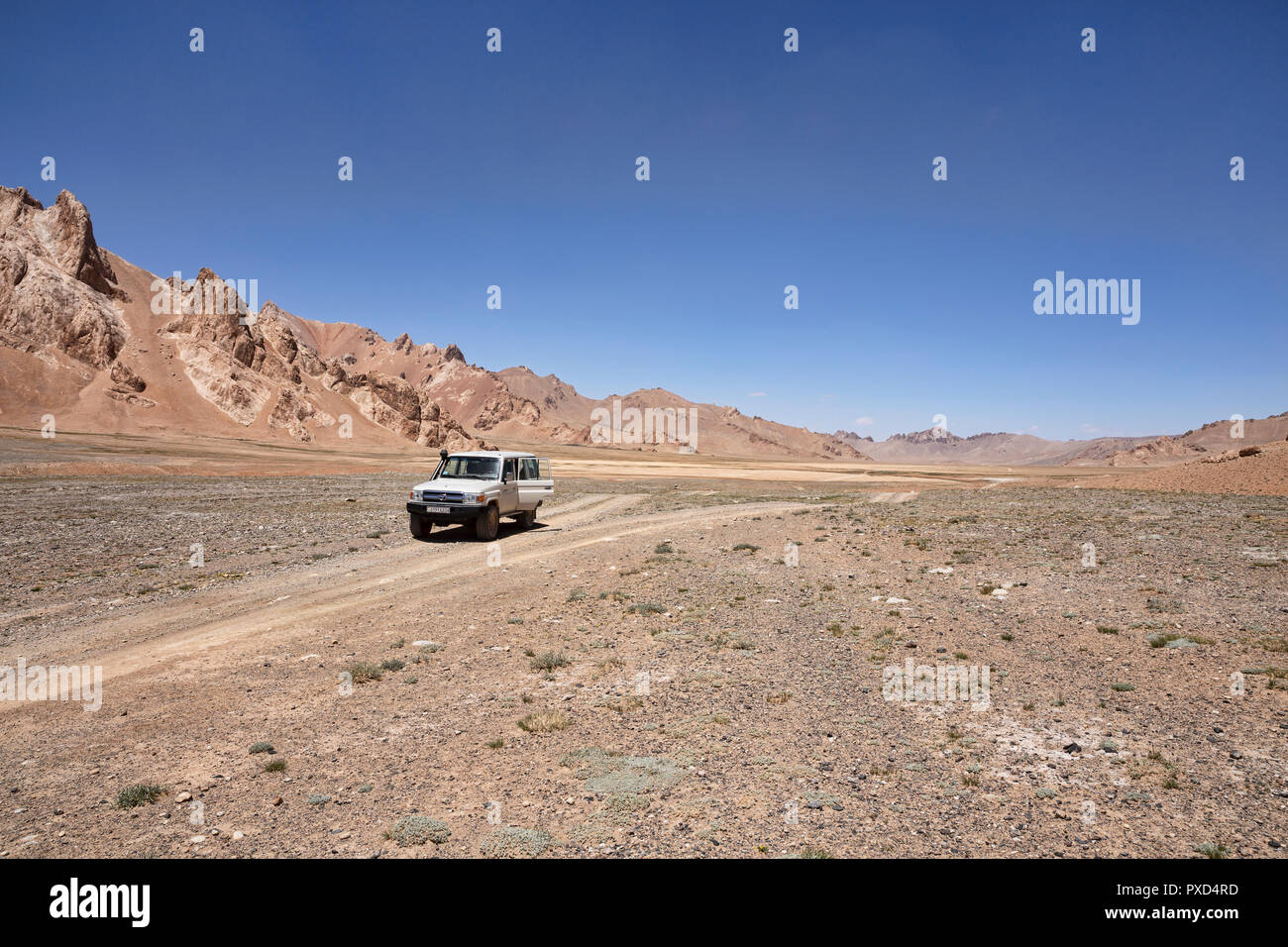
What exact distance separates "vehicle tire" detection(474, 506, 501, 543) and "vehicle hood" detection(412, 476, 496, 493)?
0.73 meters

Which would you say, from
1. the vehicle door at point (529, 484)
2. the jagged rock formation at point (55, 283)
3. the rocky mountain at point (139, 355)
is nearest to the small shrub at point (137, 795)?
the vehicle door at point (529, 484)

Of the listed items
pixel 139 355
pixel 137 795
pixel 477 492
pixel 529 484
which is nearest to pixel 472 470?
pixel 477 492

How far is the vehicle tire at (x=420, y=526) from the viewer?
20.4m

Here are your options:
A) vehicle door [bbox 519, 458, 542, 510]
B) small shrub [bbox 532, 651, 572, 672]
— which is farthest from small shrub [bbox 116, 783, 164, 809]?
vehicle door [bbox 519, 458, 542, 510]

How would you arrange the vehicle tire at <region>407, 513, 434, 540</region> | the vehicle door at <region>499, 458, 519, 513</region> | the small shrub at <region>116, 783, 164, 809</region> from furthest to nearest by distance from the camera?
1. the vehicle door at <region>499, 458, 519, 513</region>
2. the vehicle tire at <region>407, 513, 434, 540</region>
3. the small shrub at <region>116, 783, 164, 809</region>

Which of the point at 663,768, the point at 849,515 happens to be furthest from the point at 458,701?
the point at 849,515

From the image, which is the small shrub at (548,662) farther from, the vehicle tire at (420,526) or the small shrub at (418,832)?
the vehicle tire at (420,526)

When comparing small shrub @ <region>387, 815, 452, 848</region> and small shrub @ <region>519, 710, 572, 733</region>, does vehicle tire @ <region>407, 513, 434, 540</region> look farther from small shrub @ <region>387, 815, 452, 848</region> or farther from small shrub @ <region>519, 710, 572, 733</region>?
small shrub @ <region>387, 815, 452, 848</region>

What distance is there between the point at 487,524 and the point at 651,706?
13777 mm

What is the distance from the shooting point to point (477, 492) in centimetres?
2016

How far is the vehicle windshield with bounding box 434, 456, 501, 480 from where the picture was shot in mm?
21250

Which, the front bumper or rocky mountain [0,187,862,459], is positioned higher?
rocky mountain [0,187,862,459]

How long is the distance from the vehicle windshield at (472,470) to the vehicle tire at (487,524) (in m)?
1.24
